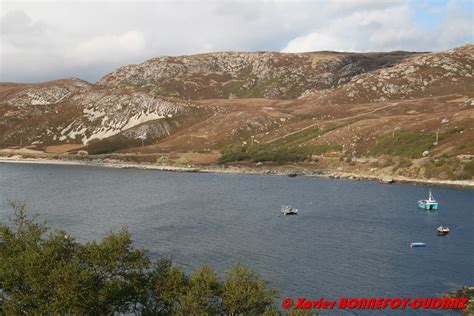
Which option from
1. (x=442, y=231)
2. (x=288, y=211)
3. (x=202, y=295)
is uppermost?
(x=202, y=295)

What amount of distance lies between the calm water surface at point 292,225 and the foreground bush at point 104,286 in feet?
75.6

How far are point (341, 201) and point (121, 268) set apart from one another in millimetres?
96876

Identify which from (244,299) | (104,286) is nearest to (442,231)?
(244,299)

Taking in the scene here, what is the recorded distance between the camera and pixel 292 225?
4370 inches

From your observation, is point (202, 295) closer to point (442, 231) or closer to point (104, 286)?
point (104, 286)

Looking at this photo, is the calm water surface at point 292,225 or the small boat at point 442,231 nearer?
the calm water surface at point 292,225

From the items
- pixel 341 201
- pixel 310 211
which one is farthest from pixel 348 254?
pixel 341 201

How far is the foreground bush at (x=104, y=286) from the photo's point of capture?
148 feet

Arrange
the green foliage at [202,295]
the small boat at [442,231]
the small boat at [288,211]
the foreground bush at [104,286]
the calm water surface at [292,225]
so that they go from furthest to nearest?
the small boat at [288,211] < the small boat at [442,231] < the calm water surface at [292,225] < the green foliage at [202,295] < the foreground bush at [104,286]

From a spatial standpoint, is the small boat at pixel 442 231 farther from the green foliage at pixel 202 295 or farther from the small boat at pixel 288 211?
the green foliage at pixel 202 295

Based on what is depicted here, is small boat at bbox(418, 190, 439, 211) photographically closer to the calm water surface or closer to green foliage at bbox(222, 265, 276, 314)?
the calm water surface

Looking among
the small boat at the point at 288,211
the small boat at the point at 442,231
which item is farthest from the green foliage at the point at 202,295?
the small boat at the point at 288,211

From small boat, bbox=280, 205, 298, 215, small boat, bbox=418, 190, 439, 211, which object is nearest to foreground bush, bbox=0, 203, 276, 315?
small boat, bbox=280, 205, 298, 215

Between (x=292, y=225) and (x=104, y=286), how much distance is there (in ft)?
224
